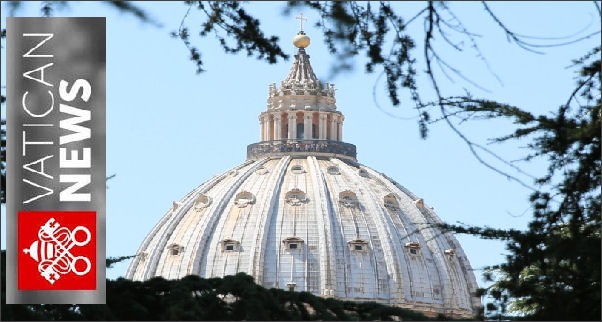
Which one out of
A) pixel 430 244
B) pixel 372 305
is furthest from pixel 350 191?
pixel 372 305

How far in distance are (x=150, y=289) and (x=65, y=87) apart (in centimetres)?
288

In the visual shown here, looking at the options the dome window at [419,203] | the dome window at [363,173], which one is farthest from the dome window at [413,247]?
the dome window at [363,173]

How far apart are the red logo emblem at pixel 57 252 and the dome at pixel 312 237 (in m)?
104

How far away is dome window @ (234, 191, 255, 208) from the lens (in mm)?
130375

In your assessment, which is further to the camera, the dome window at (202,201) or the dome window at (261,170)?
the dome window at (261,170)

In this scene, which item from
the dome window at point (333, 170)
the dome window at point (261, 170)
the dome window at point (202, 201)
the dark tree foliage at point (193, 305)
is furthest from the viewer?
the dome window at point (261, 170)

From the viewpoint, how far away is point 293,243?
128 meters

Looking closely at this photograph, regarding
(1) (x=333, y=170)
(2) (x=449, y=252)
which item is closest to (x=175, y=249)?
(1) (x=333, y=170)

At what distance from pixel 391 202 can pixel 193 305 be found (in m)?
112

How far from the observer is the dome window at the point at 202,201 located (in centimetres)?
13175

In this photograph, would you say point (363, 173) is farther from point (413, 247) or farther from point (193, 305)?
point (193, 305)

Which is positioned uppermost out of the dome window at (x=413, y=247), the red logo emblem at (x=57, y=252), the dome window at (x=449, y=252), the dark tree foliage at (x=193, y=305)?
the dome window at (x=413, y=247)

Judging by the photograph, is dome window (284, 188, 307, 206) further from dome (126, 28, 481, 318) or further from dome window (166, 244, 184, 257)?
dome window (166, 244, 184, 257)

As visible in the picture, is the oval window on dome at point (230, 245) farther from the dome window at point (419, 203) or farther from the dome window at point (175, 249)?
the dome window at point (419, 203)
